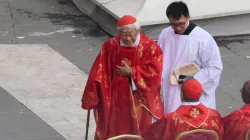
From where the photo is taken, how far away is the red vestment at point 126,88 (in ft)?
21.4

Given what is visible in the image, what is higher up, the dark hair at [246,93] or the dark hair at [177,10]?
the dark hair at [177,10]

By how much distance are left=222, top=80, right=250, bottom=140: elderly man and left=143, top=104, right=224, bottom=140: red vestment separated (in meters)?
0.09

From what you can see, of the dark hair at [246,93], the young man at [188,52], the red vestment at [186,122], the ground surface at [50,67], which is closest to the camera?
the red vestment at [186,122]

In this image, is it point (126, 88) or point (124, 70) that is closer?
point (124, 70)

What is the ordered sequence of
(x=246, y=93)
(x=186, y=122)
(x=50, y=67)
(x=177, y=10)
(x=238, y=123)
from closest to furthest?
1. (x=186, y=122)
2. (x=238, y=123)
3. (x=246, y=93)
4. (x=177, y=10)
5. (x=50, y=67)

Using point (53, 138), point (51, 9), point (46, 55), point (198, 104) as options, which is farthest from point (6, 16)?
point (198, 104)

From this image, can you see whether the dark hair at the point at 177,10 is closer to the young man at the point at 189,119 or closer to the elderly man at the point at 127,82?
the elderly man at the point at 127,82

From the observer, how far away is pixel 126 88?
6555 mm

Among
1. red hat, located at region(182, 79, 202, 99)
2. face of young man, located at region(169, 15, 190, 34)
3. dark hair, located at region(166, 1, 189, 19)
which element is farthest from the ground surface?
red hat, located at region(182, 79, 202, 99)

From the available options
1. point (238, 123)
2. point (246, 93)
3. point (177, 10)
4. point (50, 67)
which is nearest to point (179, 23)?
point (177, 10)

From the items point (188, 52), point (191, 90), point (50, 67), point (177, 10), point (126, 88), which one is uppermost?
point (177, 10)

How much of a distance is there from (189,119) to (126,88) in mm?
1218

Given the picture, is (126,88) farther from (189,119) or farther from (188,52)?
(189,119)

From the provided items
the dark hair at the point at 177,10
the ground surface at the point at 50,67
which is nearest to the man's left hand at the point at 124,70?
the dark hair at the point at 177,10
